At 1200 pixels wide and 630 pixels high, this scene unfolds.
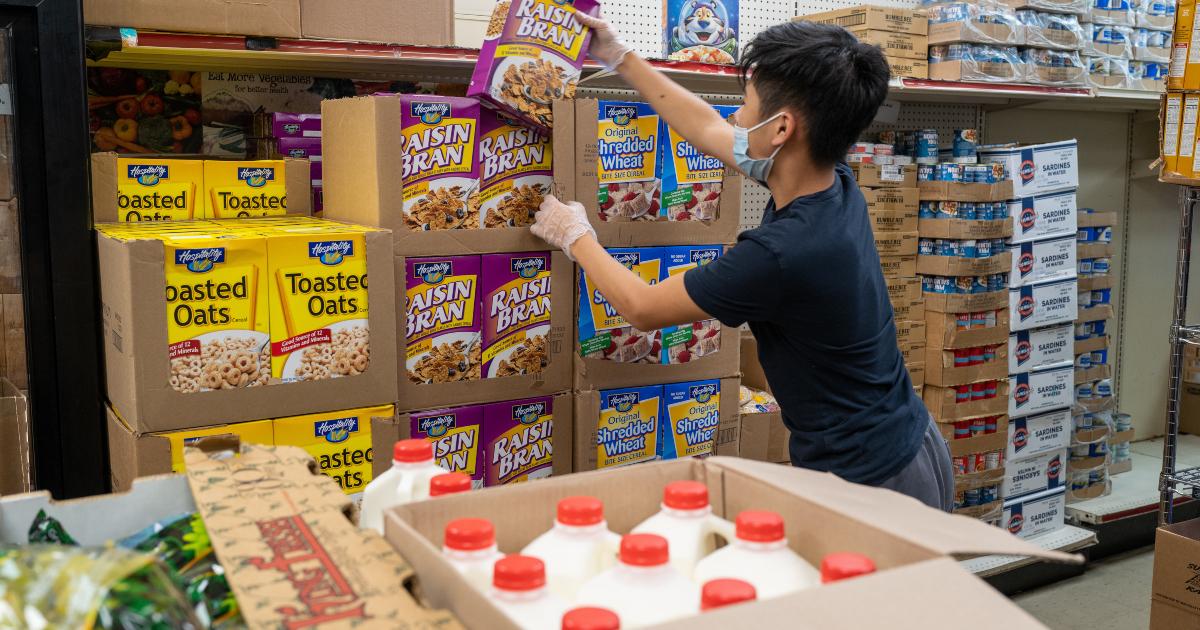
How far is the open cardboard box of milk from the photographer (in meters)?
0.81

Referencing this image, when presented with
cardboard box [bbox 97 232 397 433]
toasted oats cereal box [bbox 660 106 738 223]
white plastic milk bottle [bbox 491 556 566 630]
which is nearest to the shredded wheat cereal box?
cardboard box [bbox 97 232 397 433]

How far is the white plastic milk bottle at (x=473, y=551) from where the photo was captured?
0.98 m

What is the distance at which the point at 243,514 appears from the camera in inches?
42.9

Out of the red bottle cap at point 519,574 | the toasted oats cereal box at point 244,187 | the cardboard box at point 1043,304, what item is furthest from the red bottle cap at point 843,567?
the cardboard box at point 1043,304

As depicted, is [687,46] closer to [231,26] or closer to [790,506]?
[231,26]

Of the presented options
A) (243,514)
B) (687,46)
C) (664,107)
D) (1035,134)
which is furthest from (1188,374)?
(243,514)

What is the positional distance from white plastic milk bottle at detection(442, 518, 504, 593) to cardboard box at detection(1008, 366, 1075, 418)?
3815 mm

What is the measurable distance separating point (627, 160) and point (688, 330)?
0.47 metres

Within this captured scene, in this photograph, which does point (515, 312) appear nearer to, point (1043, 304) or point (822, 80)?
point (822, 80)

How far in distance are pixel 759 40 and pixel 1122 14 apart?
3.29 metres

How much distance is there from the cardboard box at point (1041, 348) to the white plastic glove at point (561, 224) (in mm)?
2651

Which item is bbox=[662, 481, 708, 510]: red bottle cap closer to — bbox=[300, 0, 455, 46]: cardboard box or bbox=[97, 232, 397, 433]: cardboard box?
bbox=[97, 232, 397, 433]: cardboard box

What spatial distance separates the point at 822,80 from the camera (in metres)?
1.96

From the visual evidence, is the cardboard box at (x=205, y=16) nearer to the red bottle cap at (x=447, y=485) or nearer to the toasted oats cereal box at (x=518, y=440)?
the toasted oats cereal box at (x=518, y=440)
